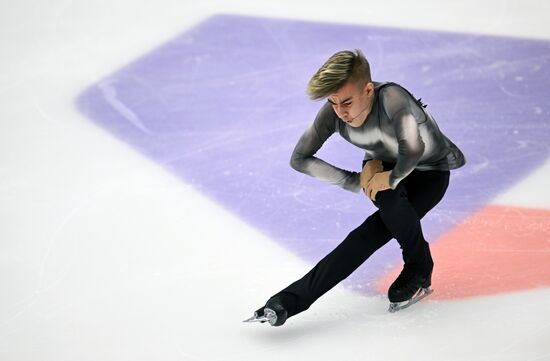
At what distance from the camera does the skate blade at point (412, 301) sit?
4.52 m

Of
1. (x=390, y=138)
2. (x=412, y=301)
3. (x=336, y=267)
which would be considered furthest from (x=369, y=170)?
(x=412, y=301)

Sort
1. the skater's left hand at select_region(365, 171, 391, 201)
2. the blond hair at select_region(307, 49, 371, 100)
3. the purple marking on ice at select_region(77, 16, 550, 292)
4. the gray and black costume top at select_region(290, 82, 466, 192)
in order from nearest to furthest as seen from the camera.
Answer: the blond hair at select_region(307, 49, 371, 100) < the gray and black costume top at select_region(290, 82, 466, 192) < the skater's left hand at select_region(365, 171, 391, 201) < the purple marking on ice at select_region(77, 16, 550, 292)

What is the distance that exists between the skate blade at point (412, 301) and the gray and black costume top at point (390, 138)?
55 centimetres

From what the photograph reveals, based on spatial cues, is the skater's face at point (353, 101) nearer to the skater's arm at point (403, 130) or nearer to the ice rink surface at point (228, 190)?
the skater's arm at point (403, 130)

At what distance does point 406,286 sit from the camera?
4441 mm

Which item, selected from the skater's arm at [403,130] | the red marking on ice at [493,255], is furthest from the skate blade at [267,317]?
the skater's arm at [403,130]

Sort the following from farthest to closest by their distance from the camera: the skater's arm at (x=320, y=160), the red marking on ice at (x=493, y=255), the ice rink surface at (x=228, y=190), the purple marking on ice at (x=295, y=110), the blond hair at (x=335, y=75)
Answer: the purple marking on ice at (x=295, y=110) → the red marking on ice at (x=493, y=255) → the ice rink surface at (x=228, y=190) → the skater's arm at (x=320, y=160) → the blond hair at (x=335, y=75)

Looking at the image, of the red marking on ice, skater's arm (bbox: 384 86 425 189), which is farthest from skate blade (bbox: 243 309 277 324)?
skater's arm (bbox: 384 86 425 189)

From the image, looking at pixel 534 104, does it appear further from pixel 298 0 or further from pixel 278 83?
pixel 298 0

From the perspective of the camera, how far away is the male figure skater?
13.4 feet

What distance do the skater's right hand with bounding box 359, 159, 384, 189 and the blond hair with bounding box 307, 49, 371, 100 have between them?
445 mm

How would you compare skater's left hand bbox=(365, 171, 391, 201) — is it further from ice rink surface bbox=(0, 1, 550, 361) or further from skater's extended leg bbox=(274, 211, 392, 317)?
ice rink surface bbox=(0, 1, 550, 361)

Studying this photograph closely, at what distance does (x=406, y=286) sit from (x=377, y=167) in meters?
0.54

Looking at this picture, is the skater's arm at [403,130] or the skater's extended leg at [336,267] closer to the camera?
the skater's arm at [403,130]
